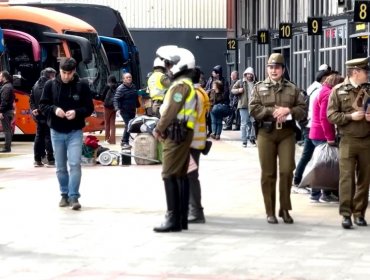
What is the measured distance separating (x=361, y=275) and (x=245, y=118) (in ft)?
57.5

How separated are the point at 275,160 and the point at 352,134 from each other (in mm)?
904

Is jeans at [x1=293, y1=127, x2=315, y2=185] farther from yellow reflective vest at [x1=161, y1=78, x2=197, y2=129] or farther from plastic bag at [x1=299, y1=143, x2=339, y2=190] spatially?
yellow reflective vest at [x1=161, y1=78, x2=197, y2=129]

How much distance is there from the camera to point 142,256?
1010 centimetres

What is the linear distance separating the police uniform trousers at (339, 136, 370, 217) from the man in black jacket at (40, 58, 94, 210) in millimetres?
3289

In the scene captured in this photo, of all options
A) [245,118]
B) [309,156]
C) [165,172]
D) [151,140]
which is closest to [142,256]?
[165,172]

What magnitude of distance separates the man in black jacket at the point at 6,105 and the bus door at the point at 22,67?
12.9 ft

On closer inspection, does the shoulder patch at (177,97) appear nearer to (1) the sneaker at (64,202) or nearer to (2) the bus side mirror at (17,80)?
(1) the sneaker at (64,202)

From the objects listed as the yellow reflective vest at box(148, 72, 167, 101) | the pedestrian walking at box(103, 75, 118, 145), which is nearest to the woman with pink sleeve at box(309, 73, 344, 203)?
the yellow reflective vest at box(148, 72, 167, 101)

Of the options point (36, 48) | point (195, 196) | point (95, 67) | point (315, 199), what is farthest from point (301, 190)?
point (95, 67)

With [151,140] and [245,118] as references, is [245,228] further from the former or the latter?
[245,118]

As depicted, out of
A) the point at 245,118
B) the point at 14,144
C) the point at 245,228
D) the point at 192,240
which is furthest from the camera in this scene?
the point at 14,144

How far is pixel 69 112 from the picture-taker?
1359 centimetres

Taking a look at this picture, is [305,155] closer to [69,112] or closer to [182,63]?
[69,112]

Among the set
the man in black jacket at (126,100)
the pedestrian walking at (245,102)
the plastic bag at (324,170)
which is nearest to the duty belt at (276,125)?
the plastic bag at (324,170)
